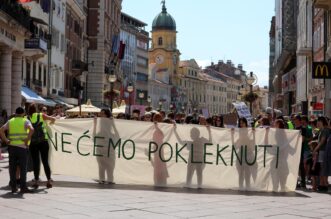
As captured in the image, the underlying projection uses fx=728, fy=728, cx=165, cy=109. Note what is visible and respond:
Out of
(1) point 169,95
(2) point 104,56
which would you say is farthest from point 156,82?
(2) point 104,56

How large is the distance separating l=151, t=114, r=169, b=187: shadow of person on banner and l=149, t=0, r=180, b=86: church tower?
16142 centimetres

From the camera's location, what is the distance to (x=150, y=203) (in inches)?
491

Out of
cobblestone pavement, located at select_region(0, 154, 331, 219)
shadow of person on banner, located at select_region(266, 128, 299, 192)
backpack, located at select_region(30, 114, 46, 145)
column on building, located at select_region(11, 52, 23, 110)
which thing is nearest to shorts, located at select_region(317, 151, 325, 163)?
shadow of person on banner, located at select_region(266, 128, 299, 192)

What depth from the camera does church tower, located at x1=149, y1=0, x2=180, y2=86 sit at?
179 metres

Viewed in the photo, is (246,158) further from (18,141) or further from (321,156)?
(18,141)

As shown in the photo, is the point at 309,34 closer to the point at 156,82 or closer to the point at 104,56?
the point at 104,56

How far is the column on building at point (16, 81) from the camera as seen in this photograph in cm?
3762

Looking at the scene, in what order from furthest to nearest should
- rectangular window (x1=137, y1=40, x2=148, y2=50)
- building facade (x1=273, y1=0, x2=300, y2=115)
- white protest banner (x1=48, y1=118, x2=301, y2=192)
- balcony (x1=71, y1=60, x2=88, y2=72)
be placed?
rectangular window (x1=137, y1=40, x2=148, y2=50)
building facade (x1=273, y1=0, x2=300, y2=115)
balcony (x1=71, y1=60, x2=88, y2=72)
white protest banner (x1=48, y1=118, x2=301, y2=192)

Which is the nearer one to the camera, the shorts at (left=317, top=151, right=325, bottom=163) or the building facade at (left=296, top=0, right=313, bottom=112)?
the shorts at (left=317, top=151, right=325, bottom=163)

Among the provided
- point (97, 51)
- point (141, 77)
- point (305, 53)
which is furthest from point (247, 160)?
point (141, 77)

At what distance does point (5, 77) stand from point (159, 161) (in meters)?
21.3

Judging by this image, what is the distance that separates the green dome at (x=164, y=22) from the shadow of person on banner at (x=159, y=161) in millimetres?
164545

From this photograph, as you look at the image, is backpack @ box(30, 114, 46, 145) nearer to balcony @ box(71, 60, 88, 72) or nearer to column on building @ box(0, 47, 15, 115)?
column on building @ box(0, 47, 15, 115)

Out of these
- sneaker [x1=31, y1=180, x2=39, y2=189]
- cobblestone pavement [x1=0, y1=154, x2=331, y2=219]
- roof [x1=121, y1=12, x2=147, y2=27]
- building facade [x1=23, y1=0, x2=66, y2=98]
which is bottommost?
cobblestone pavement [x1=0, y1=154, x2=331, y2=219]
